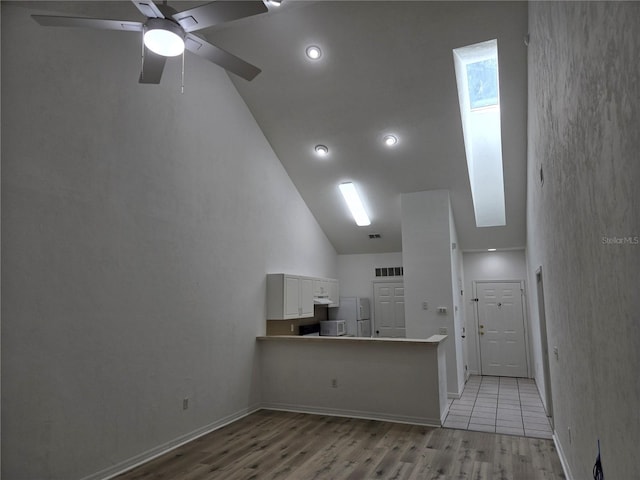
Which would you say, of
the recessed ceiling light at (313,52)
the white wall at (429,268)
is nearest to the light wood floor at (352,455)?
the white wall at (429,268)

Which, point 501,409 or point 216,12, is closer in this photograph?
point 216,12

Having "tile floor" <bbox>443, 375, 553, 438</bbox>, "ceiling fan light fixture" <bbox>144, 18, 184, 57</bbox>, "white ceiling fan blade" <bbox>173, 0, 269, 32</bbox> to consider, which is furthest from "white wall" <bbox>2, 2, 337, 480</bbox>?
"tile floor" <bbox>443, 375, 553, 438</bbox>

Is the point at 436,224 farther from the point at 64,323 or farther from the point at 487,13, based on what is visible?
the point at 64,323

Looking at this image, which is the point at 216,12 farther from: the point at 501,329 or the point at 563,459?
the point at 501,329

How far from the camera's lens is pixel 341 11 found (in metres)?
4.49

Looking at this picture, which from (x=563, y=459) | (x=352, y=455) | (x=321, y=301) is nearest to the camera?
(x=563, y=459)

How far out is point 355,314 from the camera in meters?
8.33

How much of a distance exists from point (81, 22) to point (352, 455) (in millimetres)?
4191

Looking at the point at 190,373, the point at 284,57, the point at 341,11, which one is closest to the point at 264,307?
the point at 190,373

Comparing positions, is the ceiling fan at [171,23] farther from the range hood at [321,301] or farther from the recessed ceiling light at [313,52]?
the range hood at [321,301]

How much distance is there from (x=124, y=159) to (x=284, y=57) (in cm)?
241

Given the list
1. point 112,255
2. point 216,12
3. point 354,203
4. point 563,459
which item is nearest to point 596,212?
point 216,12

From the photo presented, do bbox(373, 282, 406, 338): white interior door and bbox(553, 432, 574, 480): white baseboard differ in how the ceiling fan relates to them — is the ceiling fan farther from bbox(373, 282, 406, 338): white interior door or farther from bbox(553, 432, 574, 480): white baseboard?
bbox(373, 282, 406, 338): white interior door

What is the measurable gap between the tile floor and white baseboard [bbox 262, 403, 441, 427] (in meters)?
0.24
